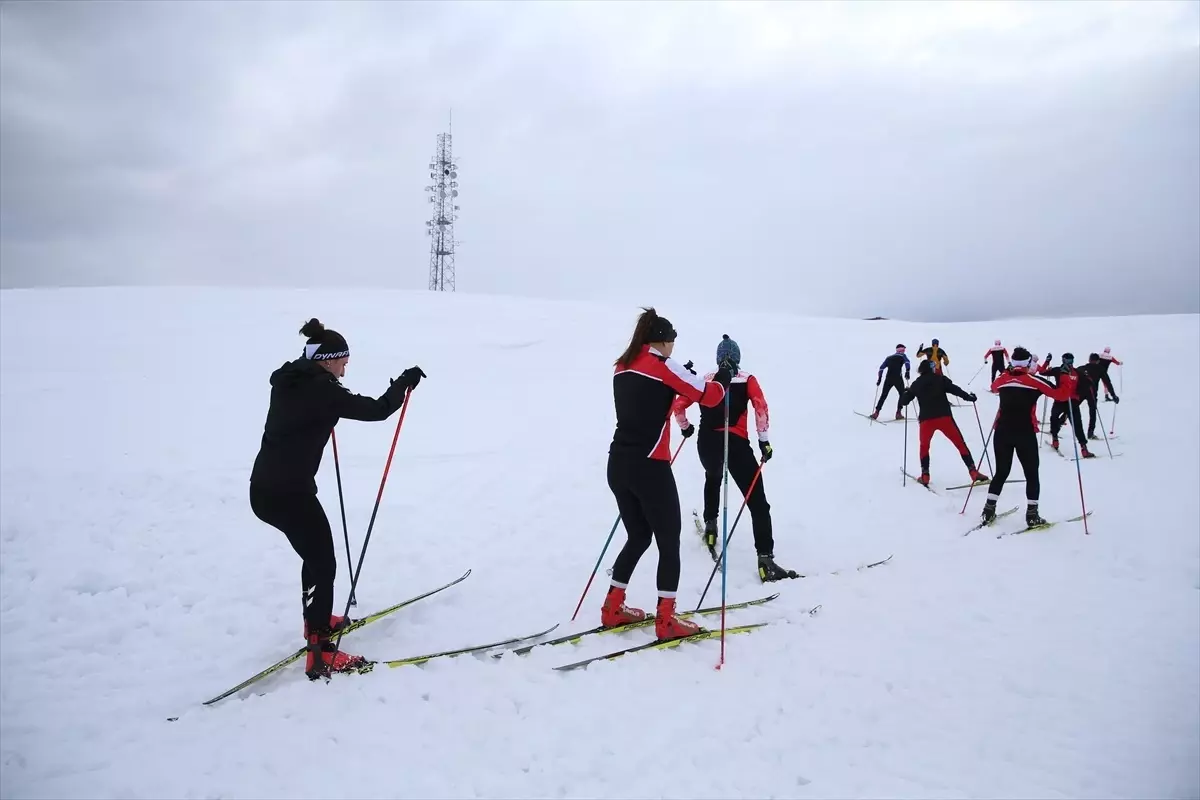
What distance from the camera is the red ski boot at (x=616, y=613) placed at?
4574mm

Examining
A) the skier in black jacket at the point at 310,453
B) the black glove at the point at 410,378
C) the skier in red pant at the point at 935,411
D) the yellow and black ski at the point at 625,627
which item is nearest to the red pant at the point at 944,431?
the skier in red pant at the point at 935,411

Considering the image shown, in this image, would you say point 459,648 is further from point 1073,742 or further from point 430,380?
point 430,380

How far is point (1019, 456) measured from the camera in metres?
7.37

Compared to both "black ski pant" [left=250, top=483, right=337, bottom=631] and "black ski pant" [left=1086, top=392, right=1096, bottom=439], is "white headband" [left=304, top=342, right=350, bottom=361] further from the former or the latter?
"black ski pant" [left=1086, top=392, right=1096, bottom=439]

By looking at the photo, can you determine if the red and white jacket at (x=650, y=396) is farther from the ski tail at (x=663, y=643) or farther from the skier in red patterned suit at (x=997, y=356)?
the skier in red patterned suit at (x=997, y=356)

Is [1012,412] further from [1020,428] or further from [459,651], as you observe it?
[459,651]

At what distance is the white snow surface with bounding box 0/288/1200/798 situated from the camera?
3.17 m

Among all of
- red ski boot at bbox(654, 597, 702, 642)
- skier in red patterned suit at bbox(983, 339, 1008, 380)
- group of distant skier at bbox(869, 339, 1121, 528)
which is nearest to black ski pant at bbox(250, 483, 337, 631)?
red ski boot at bbox(654, 597, 702, 642)

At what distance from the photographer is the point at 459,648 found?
4.52m

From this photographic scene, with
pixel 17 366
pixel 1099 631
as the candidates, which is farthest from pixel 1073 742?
pixel 17 366

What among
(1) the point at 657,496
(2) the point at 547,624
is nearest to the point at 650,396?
(1) the point at 657,496

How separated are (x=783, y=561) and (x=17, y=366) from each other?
1558 centimetres

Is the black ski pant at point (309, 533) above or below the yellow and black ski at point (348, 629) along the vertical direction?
above

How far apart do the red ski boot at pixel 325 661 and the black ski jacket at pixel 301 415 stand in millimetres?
918
